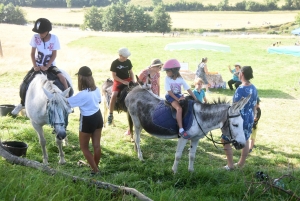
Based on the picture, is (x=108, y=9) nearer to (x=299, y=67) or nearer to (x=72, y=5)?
(x=72, y=5)

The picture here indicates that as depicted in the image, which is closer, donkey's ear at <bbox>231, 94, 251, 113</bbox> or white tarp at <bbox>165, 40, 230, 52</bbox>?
donkey's ear at <bbox>231, 94, 251, 113</bbox>

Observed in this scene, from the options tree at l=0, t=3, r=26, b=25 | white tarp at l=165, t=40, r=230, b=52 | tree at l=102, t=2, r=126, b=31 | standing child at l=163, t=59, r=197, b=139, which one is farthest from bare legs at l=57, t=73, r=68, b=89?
tree at l=0, t=3, r=26, b=25

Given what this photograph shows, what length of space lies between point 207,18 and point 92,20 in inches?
1300

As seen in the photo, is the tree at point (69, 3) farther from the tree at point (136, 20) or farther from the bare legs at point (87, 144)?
the bare legs at point (87, 144)

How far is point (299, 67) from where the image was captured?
2388cm

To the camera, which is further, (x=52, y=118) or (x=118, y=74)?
(x=118, y=74)

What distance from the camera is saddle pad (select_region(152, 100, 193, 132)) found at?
19.1 ft

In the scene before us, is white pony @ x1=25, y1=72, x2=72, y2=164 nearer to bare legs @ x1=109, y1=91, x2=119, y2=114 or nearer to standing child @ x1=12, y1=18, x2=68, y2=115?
standing child @ x1=12, y1=18, x2=68, y2=115

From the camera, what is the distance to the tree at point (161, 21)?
77.7 metres

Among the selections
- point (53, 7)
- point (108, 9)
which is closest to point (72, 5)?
point (53, 7)

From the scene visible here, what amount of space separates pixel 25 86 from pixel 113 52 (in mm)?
24305

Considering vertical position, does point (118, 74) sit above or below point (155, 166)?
above

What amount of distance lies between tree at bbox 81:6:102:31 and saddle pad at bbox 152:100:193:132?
256 ft

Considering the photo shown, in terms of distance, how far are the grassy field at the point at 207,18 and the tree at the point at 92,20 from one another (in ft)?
27.4
